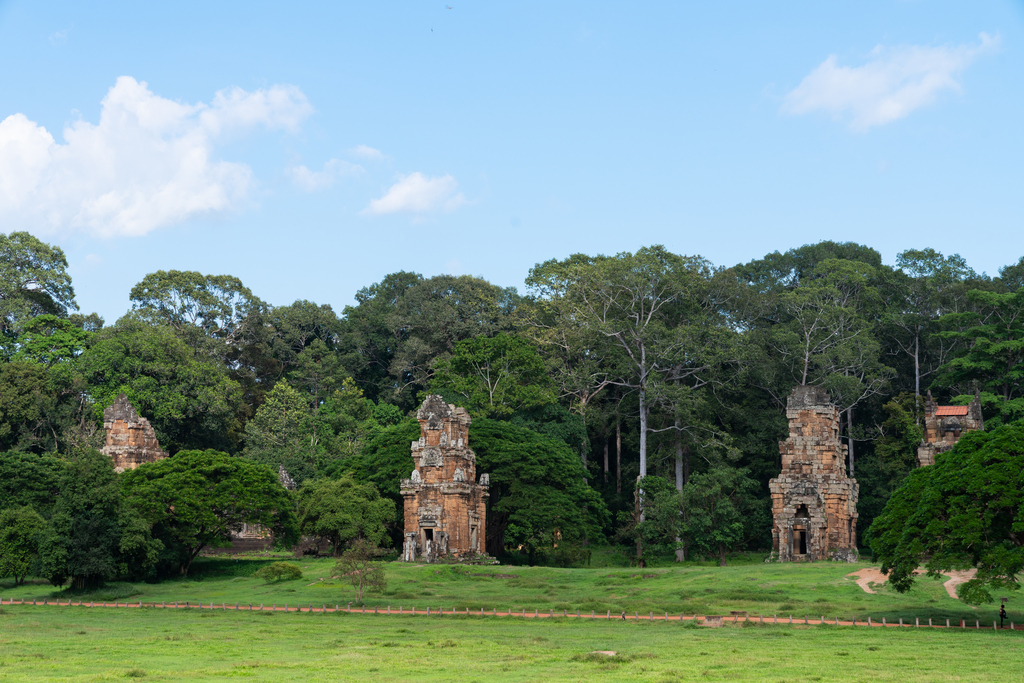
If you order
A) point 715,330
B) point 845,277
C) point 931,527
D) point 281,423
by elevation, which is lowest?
point 931,527

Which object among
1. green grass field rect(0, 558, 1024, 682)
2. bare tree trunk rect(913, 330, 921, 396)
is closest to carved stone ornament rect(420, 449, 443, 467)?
green grass field rect(0, 558, 1024, 682)

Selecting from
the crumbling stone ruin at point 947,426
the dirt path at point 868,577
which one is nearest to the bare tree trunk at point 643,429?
the crumbling stone ruin at point 947,426

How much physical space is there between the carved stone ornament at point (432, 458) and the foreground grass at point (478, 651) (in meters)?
18.8

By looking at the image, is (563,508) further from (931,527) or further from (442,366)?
(931,527)

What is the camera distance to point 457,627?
31.4 m

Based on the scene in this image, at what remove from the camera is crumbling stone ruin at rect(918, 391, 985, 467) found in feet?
163

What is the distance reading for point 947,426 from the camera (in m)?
50.2

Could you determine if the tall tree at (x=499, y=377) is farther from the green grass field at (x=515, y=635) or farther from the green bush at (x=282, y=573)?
the green bush at (x=282, y=573)

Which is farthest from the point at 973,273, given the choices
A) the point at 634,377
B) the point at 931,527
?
the point at 931,527

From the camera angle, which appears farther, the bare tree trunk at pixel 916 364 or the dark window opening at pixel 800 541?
the bare tree trunk at pixel 916 364

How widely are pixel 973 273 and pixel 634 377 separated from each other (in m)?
24.6

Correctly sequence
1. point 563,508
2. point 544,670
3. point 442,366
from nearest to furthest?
point 544,670
point 563,508
point 442,366

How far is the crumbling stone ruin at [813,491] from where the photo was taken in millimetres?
48812

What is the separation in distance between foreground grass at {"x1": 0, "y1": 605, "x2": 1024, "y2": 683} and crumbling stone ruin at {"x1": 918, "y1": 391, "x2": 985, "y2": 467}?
23388mm
